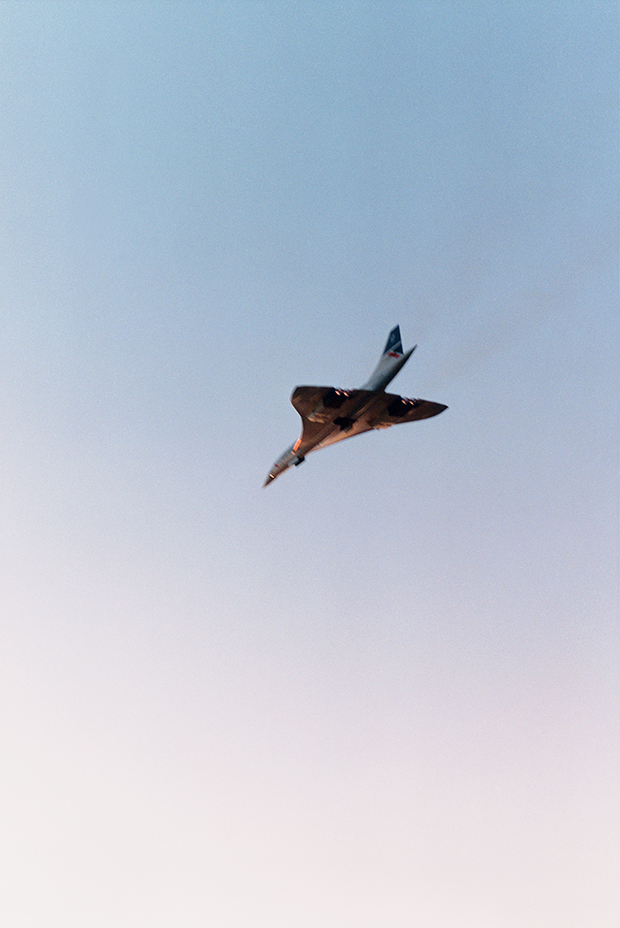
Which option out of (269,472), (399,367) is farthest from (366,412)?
(269,472)

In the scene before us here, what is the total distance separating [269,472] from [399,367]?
14859 mm

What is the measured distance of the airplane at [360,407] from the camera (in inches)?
1820

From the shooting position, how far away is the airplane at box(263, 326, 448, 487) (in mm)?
46219

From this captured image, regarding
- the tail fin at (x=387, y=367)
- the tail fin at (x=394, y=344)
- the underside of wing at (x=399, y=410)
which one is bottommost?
the underside of wing at (x=399, y=410)

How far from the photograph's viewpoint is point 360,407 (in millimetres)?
47031

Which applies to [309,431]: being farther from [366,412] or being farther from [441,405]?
[441,405]

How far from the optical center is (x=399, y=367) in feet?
150

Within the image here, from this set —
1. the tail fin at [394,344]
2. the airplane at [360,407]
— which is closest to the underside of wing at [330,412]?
the airplane at [360,407]

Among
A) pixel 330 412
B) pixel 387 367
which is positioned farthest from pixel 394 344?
pixel 330 412

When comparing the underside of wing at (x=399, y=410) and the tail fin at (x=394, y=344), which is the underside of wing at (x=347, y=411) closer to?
the underside of wing at (x=399, y=410)

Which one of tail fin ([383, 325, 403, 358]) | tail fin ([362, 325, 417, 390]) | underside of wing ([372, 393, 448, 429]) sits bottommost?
underside of wing ([372, 393, 448, 429])

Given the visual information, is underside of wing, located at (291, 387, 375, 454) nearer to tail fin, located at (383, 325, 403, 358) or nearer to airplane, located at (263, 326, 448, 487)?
airplane, located at (263, 326, 448, 487)

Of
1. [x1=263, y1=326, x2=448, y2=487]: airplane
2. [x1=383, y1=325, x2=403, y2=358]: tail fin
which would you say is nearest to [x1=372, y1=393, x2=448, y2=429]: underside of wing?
[x1=263, y1=326, x2=448, y2=487]: airplane

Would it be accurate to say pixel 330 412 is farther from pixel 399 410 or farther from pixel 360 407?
pixel 399 410
